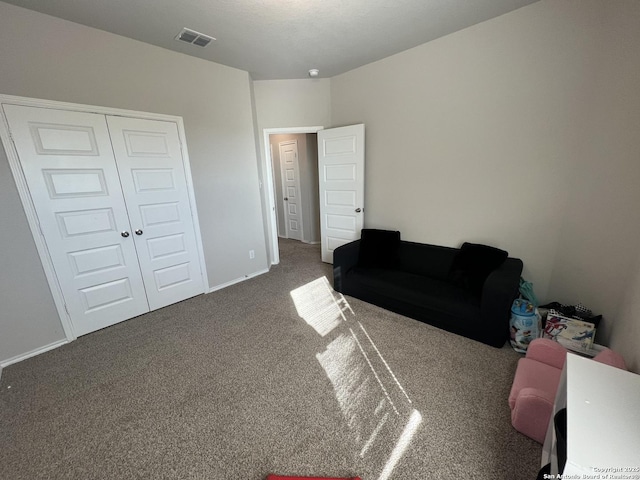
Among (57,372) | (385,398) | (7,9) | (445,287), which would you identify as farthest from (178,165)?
(445,287)

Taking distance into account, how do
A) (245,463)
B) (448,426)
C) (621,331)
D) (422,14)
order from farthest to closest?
(422,14) → (621,331) → (448,426) → (245,463)

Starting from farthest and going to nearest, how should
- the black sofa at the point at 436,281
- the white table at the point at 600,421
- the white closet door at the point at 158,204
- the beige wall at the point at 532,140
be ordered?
1. the white closet door at the point at 158,204
2. the black sofa at the point at 436,281
3. the beige wall at the point at 532,140
4. the white table at the point at 600,421

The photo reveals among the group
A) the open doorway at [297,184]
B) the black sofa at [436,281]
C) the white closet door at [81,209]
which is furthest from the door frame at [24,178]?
the open doorway at [297,184]

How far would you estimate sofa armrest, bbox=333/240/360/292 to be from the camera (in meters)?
2.98

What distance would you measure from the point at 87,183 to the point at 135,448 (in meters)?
2.23

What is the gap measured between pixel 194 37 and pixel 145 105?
832 mm

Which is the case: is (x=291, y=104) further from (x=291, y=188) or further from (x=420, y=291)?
(x=420, y=291)

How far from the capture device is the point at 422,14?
2.14m

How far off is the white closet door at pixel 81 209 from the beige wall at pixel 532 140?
3108 millimetres

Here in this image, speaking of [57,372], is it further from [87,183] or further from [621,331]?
[621,331]

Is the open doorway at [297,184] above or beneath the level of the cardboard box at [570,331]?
above

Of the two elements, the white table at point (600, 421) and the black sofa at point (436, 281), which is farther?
the black sofa at point (436, 281)

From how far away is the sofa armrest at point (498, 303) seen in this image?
193cm

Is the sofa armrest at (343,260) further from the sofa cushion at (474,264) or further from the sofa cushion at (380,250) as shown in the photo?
the sofa cushion at (474,264)
